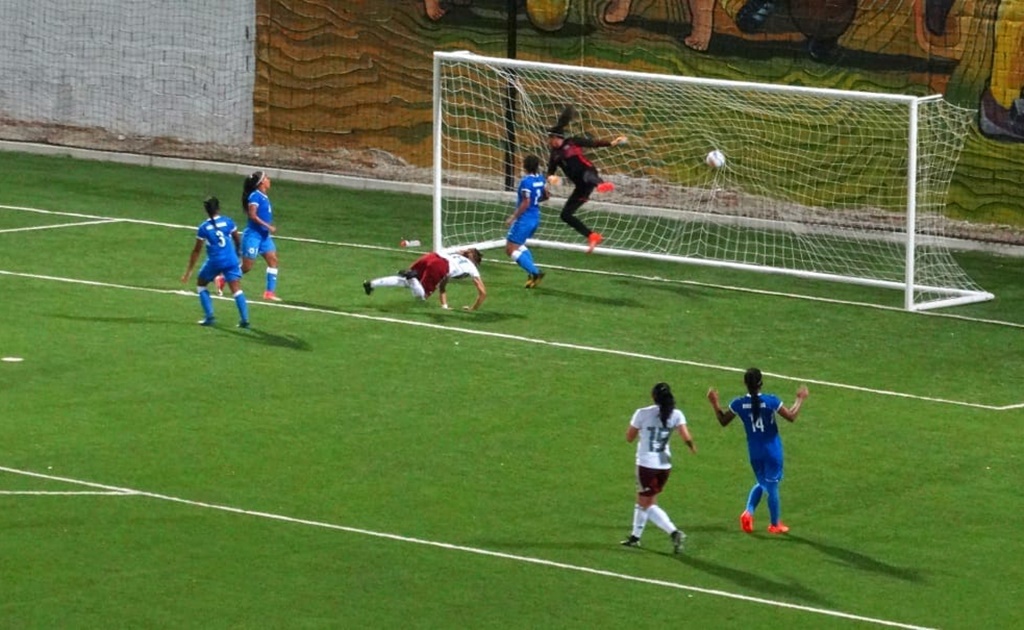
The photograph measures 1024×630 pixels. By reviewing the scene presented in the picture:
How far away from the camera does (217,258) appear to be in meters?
22.7

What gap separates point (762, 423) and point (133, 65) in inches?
976

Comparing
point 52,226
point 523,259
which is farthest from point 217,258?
point 52,226

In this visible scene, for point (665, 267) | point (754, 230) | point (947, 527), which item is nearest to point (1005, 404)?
point (947, 527)

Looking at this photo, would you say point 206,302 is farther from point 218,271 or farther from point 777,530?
point 777,530

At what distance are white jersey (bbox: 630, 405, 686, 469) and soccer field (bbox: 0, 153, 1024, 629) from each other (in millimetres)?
723

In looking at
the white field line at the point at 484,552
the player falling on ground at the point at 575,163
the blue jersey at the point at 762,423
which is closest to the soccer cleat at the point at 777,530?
the blue jersey at the point at 762,423

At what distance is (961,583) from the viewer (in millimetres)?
14875

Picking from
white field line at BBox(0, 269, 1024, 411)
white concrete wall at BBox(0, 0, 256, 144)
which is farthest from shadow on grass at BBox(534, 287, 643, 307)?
white concrete wall at BBox(0, 0, 256, 144)

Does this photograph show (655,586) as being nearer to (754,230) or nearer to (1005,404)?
(1005,404)

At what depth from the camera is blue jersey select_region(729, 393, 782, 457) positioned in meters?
15.9

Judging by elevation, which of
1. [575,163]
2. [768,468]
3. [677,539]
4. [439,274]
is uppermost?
[575,163]

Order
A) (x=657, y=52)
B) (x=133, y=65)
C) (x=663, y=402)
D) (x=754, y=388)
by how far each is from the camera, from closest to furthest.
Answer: (x=663, y=402) < (x=754, y=388) < (x=657, y=52) < (x=133, y=65)

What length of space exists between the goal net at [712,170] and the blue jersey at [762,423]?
36.6 feet

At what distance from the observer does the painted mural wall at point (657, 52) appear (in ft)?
99.3
